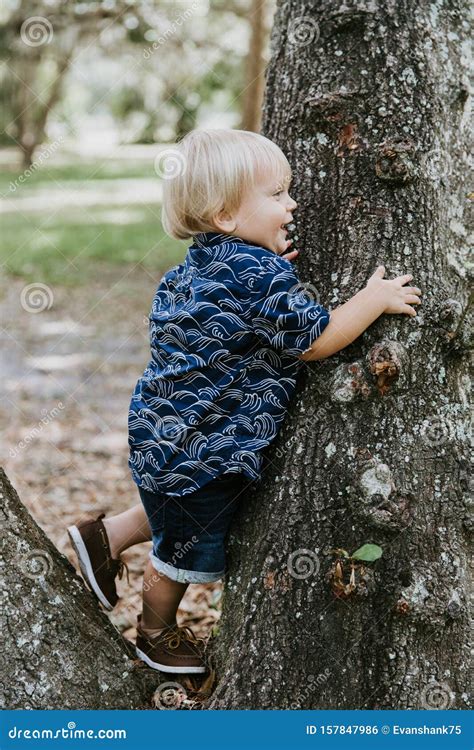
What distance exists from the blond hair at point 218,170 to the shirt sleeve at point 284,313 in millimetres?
263

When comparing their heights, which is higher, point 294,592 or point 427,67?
point 427,67

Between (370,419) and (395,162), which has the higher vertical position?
(395,162)

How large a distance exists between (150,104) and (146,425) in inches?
890

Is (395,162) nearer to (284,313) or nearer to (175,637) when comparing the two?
(284,313)

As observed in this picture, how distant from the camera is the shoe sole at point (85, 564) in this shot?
107 inches

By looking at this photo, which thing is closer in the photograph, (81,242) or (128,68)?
(81,242)

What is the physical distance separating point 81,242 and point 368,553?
39.5 ft

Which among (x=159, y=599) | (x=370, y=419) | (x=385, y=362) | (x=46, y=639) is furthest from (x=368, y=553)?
(x=46, y=639)

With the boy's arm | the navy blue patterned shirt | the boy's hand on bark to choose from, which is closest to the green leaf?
the navy blue patterned shirt

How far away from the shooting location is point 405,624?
2.26m

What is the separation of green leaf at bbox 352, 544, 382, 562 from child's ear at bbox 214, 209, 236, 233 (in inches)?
41.5

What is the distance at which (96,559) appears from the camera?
2.77 meters

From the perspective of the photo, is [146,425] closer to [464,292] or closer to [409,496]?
[409,496]

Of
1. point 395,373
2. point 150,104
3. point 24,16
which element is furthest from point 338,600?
point 150,104
